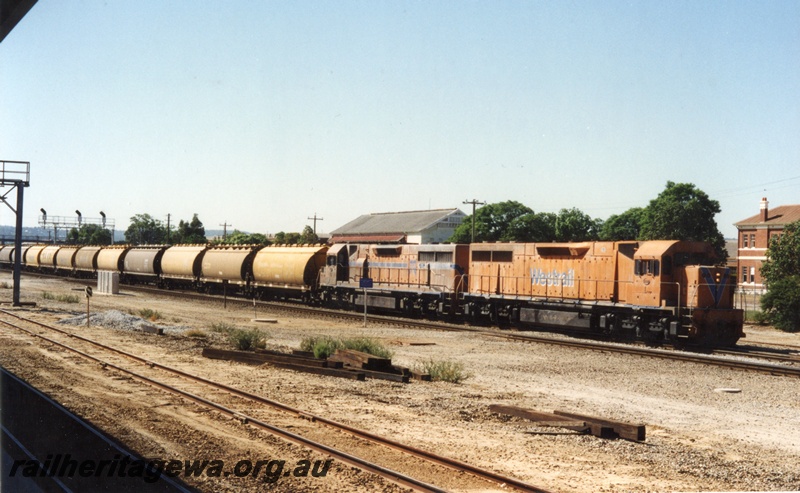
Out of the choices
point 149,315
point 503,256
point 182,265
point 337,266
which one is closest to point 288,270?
point 337,266

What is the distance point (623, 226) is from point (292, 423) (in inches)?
3373

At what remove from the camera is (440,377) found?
53.8ft

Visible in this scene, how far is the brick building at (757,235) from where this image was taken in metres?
79.1

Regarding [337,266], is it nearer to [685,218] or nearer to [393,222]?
[685,218]

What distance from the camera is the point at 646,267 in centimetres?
2423

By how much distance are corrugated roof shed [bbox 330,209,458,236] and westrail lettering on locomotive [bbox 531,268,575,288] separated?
69.7 meters

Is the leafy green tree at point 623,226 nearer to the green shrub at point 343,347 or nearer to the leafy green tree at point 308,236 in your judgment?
the leafy green tree at point 308,236

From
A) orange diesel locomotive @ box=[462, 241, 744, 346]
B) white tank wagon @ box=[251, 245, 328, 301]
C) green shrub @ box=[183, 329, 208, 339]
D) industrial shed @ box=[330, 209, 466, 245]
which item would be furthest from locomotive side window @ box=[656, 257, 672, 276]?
industrial shed @ box=[330, 209, 466, 245]

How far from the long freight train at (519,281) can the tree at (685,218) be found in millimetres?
44406

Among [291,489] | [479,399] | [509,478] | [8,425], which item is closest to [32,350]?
[8,425]

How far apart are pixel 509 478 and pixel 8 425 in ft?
25.7

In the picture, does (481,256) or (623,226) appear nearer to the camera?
(481,256)

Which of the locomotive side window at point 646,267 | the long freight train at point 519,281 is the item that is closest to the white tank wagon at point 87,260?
the long freight train at point 519,281

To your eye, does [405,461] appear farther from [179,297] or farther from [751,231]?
[751,231]
